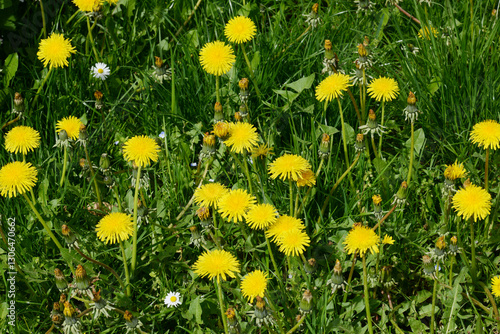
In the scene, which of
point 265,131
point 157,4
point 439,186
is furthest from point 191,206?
point 157,4

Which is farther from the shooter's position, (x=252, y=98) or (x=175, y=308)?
(x=252, y=98)

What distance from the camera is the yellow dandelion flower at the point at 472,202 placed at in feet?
6.25

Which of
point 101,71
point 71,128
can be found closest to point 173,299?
point 71,128

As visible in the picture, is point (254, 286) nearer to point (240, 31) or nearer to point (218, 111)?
point (218, 111)

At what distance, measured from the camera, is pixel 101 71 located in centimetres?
287

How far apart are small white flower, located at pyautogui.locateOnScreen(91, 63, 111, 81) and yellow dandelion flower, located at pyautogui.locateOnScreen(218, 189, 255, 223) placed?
1.25m

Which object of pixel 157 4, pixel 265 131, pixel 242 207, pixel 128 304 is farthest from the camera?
pixel 157 4

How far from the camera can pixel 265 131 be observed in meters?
2.61

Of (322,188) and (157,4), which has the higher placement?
(157,4)

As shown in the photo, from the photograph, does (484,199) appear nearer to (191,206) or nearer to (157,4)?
(191,206)

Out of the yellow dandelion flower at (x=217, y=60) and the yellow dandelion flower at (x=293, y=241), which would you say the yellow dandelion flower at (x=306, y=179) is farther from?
the yellow dandelion flower at (x=217, y=60)

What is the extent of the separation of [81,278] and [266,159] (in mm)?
983

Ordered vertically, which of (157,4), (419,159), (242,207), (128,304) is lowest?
(128,304)

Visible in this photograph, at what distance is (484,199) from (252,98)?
3.99 feet
